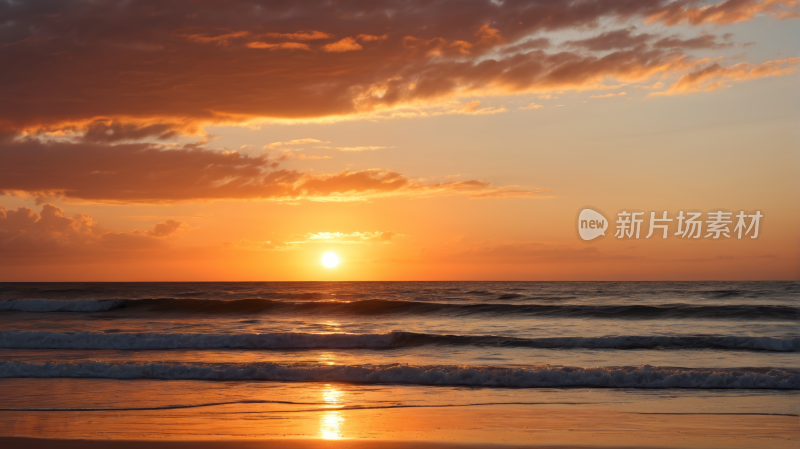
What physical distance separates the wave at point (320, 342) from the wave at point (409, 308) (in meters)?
9.05

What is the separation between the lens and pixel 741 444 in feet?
24.8

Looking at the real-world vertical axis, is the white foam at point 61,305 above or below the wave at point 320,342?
above

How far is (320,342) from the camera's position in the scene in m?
17.9

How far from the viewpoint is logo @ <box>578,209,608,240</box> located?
62.2 ft

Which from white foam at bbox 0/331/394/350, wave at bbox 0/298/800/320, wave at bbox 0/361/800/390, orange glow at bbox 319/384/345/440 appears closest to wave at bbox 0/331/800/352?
white foam at bbox 0/331/394/350

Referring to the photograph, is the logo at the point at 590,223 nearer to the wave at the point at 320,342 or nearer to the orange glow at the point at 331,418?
the wave at the point at 320,342

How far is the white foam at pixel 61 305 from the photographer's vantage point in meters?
31.6

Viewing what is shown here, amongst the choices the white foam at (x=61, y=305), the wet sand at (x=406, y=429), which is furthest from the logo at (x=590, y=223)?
the white foam at (x=61, y=305)

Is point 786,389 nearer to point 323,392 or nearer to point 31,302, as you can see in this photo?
point 323,392

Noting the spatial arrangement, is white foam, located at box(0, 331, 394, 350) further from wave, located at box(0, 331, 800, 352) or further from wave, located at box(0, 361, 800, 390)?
wave, located at box(0, 361, 800, 390)

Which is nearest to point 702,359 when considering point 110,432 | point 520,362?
point 520,362

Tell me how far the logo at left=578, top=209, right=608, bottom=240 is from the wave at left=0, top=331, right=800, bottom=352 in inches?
146

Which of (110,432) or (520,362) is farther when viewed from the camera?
(520,362)

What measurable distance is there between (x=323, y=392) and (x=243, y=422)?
260 cm
